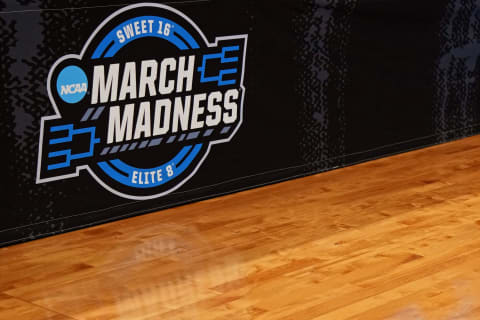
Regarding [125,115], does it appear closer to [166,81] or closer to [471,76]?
[166,81]

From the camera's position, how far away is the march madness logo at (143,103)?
2.94 m

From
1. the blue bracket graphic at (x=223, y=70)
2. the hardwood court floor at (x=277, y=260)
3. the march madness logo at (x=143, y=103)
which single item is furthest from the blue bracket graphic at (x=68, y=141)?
the blue bracket graphic at (x=223, y=70)

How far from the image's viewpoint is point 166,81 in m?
3.15

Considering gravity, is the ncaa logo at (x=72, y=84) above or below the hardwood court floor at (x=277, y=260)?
above

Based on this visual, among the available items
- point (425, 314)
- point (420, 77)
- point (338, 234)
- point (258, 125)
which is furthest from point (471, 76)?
point (425, 314)

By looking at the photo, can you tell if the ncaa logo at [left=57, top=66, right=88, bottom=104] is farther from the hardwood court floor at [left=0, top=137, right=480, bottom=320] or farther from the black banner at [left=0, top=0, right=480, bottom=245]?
the hardwood court floor at [left=0, top=137, right=480, bottom=320]

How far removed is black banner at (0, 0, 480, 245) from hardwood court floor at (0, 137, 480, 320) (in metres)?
0.14

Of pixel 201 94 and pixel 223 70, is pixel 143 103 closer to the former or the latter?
pixel 201 94

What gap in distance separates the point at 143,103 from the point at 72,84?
0.29m

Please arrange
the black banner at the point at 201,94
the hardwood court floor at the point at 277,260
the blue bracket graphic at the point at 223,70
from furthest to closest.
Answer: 1. the blue bracket graphic at the point at 223,70
2. the black banner at the point at 201,94
3. the hardwood court floor at the point at 277,260

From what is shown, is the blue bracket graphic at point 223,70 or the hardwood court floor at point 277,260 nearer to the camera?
the hardwood court floor at point 277,260

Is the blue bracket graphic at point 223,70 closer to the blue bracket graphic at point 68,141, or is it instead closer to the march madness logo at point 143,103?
the march madness logo at point 143,103

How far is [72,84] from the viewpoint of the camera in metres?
2.93

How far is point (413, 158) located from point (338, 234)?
1171mm
